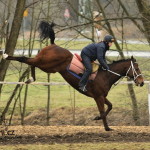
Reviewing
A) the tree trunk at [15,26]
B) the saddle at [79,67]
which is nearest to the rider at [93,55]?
the saddle at [79,67]

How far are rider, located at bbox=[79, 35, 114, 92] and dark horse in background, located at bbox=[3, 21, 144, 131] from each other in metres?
0.27

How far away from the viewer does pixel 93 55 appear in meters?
11.4

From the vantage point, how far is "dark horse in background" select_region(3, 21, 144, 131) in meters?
11.1

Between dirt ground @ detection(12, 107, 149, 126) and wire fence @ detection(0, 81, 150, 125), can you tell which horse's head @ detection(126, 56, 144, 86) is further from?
dirt ground @ detection(12, 107, 149, 126)

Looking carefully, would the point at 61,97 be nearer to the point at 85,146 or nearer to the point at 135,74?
the point at 135,74

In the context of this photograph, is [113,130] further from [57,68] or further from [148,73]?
[148,73]

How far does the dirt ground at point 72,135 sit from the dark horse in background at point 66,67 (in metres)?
0.66

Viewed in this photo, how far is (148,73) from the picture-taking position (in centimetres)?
1827

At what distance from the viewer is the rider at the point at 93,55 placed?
1113 cm

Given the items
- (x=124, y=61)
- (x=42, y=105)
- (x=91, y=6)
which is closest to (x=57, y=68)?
(x=124, y=61)

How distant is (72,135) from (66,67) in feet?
5.38


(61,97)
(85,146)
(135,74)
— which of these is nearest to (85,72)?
(135,74)

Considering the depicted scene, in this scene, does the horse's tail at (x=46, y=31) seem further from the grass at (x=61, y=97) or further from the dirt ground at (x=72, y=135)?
the grass at (x=61, y=97)

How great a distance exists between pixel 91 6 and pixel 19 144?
37.3ft
